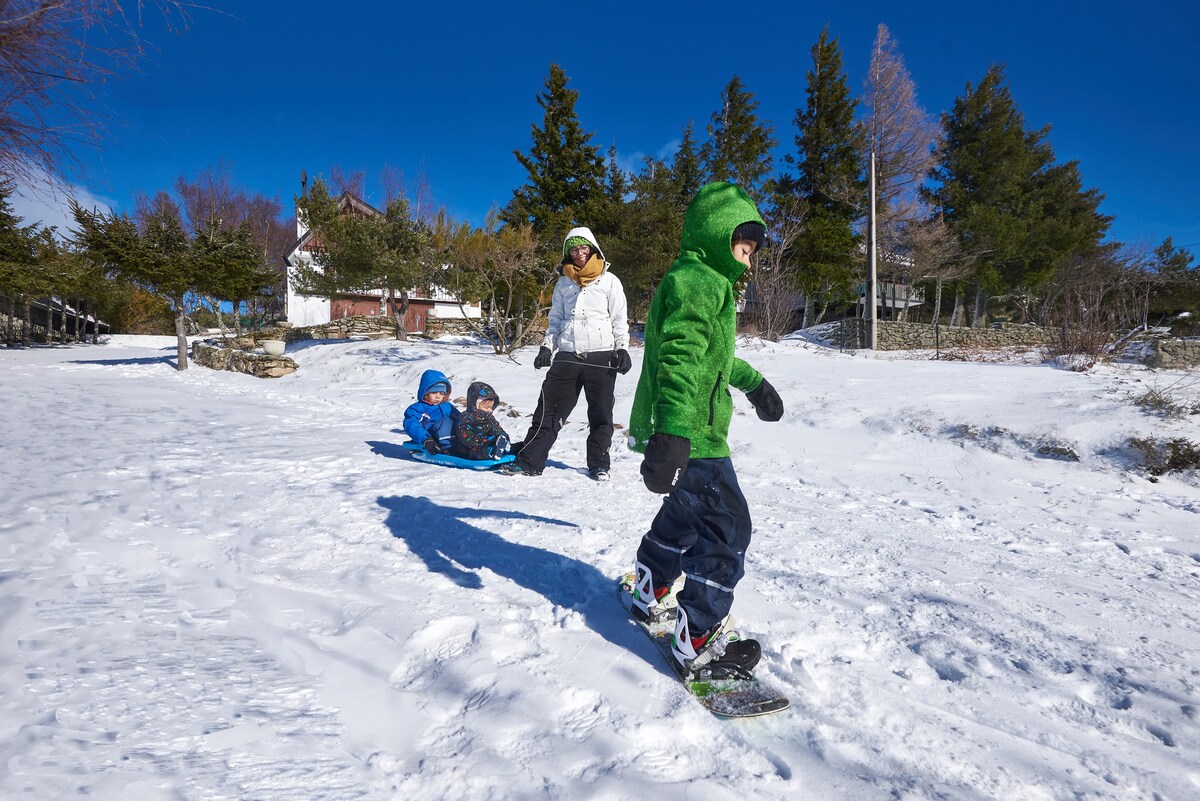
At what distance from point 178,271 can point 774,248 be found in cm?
1904

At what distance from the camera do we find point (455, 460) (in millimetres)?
4906

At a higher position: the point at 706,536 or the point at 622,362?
the point at 622,362

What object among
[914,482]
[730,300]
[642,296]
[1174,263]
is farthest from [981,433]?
[1174,263]

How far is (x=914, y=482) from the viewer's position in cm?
449

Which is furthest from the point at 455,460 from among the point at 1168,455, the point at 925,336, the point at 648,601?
the point at 925,336

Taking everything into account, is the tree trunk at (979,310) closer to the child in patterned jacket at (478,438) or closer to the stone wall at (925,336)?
the stone wall at (925,336)

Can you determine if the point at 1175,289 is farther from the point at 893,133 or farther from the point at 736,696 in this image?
the point at 736,696

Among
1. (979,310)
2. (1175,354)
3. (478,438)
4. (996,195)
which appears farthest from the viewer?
(979,310)

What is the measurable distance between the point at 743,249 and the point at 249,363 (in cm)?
1448

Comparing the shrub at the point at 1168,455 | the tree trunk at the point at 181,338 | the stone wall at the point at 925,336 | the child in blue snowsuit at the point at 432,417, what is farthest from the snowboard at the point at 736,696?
the stone wall at the point at 925,336

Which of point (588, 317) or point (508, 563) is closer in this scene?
point (508, 563)

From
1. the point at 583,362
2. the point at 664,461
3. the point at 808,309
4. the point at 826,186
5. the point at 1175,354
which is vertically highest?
the point at 826,186

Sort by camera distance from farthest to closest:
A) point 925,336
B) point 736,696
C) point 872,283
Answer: point 925,336, point 872,283, point 736,696

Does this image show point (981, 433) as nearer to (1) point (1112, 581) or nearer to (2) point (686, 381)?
(1) point (1112, 581)
